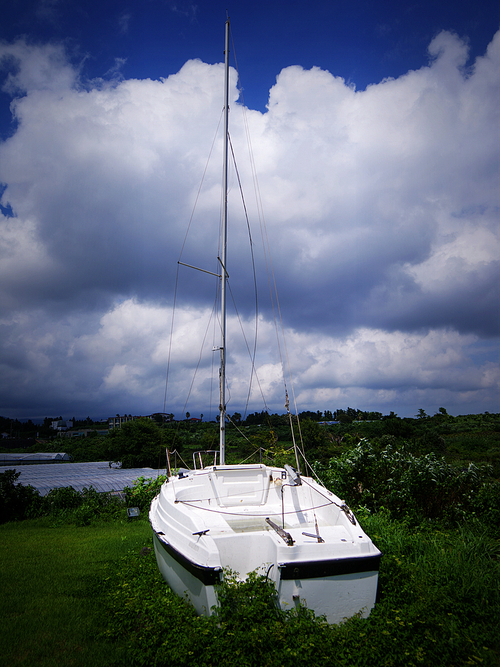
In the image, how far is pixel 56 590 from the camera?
5.22 m

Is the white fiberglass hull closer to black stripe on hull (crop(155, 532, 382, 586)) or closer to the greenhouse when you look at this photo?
black stripe on hull (crop(155, 532, 382, 586))

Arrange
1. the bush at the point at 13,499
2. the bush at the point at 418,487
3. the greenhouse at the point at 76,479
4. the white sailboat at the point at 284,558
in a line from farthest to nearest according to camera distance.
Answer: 1. the greenhouse at the point at 76,479
2. the bush at the point at 13,499
3. the bush at the point at 418,487
4. the white sailboat at the point at 284,558

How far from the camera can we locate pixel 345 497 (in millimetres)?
8414

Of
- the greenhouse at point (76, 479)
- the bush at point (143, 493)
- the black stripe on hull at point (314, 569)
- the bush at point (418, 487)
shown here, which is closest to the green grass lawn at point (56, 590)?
the black stripe on hull at point (314, 569)

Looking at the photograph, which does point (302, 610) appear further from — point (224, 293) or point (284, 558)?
point (224, 293)

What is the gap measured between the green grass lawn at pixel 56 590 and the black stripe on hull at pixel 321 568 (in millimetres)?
1857

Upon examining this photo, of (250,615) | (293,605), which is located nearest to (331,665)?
(293,605)

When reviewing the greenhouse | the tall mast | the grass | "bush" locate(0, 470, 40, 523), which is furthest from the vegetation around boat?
the greenhouse

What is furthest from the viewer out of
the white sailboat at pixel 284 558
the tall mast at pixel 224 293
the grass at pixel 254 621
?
the tall mast at pixel 224 293

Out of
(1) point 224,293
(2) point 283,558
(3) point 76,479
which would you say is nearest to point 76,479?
(3) point 76,479

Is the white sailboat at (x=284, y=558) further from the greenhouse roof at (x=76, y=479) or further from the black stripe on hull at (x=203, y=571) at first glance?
the greenhouse roof at (x=76, y=479)

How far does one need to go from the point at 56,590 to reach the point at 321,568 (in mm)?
3870

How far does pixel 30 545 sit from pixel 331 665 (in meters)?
6.67

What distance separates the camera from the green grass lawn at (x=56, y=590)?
3.71 meters
